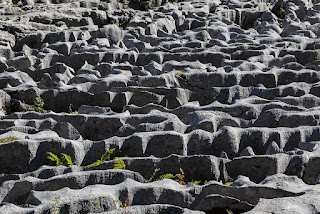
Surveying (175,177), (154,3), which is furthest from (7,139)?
(154,3)

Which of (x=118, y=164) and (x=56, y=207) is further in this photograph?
(x=118, y=164)

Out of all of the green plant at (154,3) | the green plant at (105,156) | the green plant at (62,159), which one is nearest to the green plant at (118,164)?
the green plant at (105,156)

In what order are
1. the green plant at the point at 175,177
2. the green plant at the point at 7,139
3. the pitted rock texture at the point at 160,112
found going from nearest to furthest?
the pitted rock texture at the point at 160,112 < the green plant at the point at 175,177 < the green plant at the point at 7,139

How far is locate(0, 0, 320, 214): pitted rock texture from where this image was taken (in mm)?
6371

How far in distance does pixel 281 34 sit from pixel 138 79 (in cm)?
687

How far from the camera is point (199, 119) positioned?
908cm

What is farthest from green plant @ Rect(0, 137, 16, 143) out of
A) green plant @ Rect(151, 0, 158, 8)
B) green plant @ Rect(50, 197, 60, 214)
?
green plant @ Rect(151, 0, 158, 8)

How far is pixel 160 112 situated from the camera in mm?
9531

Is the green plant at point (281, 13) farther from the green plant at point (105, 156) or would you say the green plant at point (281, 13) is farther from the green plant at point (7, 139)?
the green plant at point (7, 139)

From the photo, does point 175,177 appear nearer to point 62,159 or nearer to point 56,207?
point 62,159

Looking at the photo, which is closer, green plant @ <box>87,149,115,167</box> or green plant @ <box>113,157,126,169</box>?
green plant @ <box>113,157,126,169</box>

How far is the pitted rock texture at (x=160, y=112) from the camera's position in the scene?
637 centimetres

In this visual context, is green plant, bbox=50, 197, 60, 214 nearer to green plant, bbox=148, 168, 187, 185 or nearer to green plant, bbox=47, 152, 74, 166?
green plant, bbox=148, 168, 187, 185

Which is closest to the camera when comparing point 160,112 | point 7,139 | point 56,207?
point 56,207
